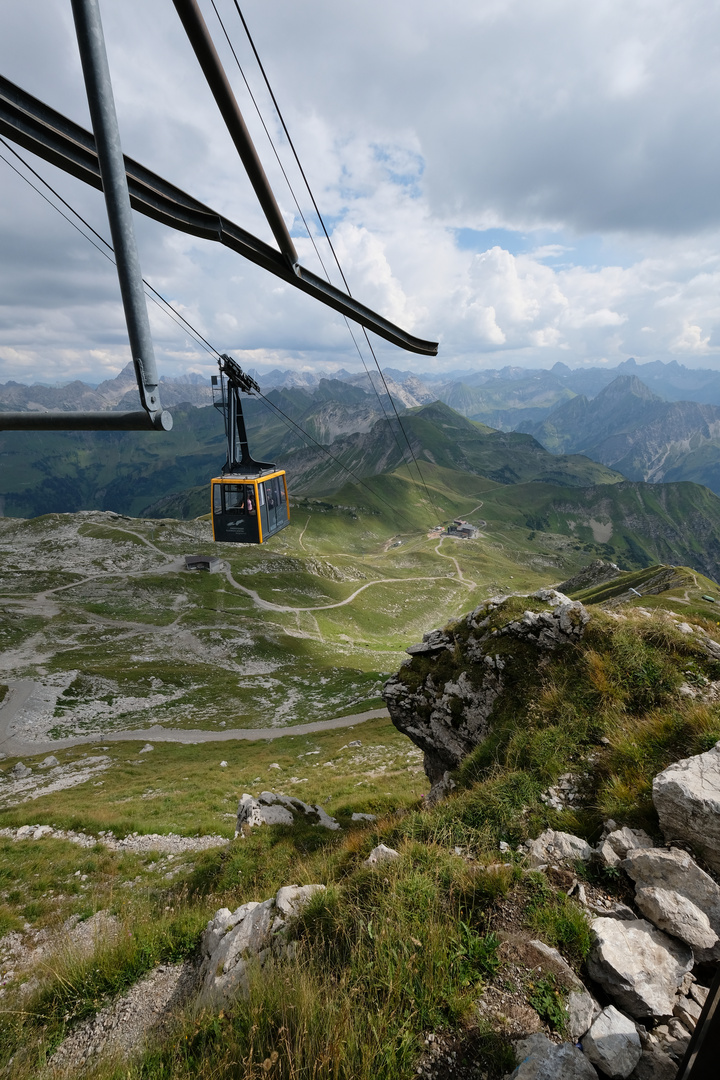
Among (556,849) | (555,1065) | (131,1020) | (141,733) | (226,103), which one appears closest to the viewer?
(555,1065)

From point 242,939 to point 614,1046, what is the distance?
4.69 metres

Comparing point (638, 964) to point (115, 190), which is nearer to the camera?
point (638, 964)

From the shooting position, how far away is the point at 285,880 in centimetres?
854

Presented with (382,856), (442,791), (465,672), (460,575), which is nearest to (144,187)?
(382,856)

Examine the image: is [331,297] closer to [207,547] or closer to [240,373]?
[240,373]

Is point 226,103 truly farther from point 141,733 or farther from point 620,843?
point 141,733

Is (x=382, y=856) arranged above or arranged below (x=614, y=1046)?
below

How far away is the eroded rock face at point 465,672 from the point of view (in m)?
12.6

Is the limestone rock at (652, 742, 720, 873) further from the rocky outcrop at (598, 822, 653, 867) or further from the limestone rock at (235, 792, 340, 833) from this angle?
the limestone rock at (235, 792, 340, 833)

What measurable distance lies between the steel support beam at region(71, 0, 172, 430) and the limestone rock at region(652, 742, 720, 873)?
7.47 m

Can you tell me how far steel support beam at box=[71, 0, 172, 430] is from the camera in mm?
4199

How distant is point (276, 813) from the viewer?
42.9 feet

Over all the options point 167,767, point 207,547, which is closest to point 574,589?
point 207,547

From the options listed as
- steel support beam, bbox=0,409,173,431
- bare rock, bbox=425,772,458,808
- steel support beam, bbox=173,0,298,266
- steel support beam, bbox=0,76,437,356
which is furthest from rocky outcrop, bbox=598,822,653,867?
steel support beam, bbox=173,0,298,266
